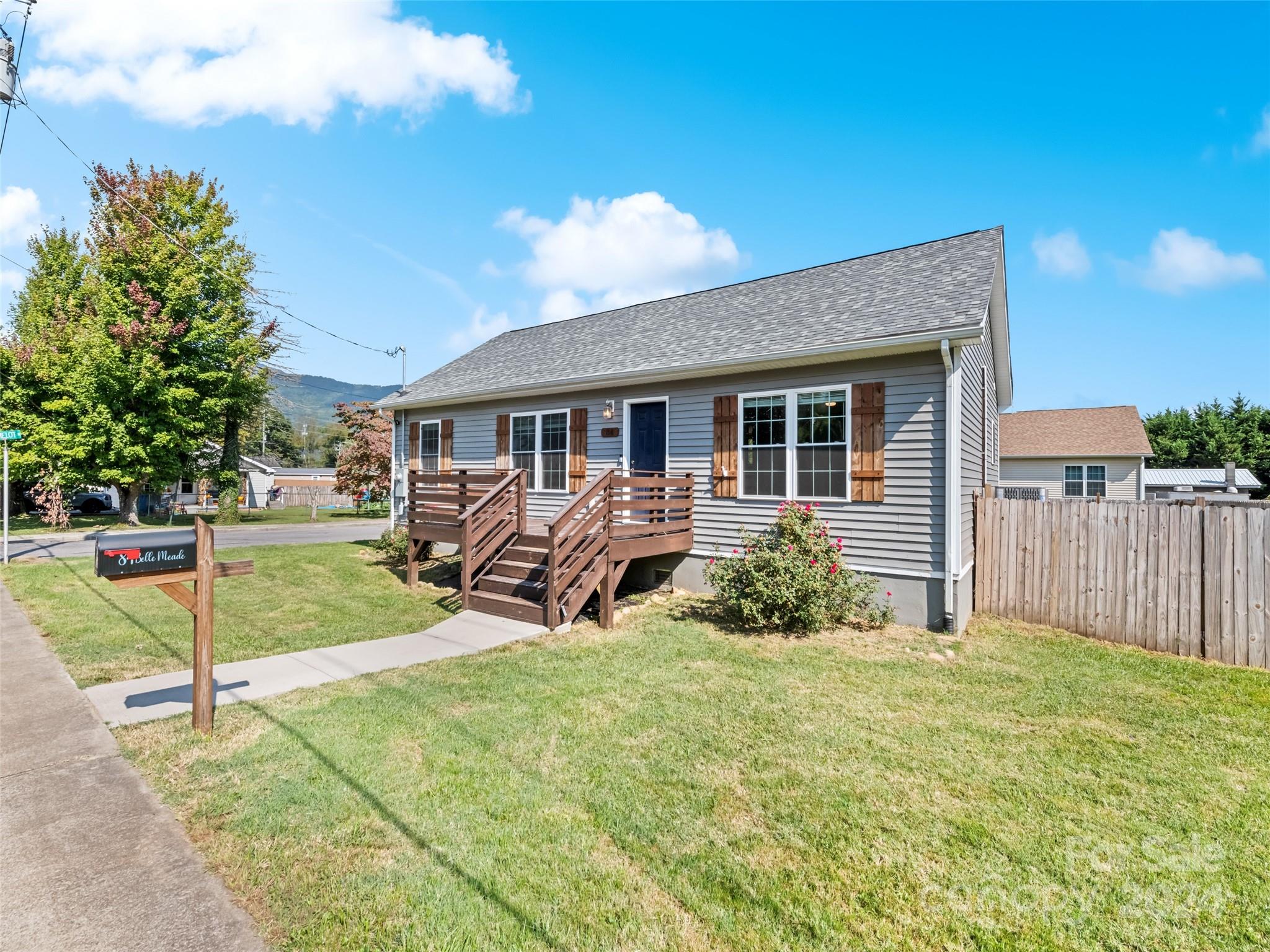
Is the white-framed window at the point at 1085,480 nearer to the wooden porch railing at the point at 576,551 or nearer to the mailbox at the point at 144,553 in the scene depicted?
the wooden porch railing at the point at 576,551

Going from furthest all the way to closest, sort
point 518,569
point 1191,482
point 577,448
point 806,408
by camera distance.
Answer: point 1191,482, point 577,448, point 518,569, point 806,408

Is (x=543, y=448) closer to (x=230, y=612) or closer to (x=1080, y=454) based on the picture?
(x=230, y=612)

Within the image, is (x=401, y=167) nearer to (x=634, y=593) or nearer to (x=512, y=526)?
(x=512, y=526)

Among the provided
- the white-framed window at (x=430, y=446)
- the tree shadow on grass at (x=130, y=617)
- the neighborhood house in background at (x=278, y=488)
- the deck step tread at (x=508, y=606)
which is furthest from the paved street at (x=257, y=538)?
the neighborhood house in background at (x=278, y=488)

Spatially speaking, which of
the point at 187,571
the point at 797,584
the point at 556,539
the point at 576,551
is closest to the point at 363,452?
the point at 576,551

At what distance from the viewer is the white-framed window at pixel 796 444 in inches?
311

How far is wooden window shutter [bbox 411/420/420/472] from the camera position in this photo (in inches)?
554

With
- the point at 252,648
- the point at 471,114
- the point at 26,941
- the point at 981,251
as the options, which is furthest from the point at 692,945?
the point at 471,114

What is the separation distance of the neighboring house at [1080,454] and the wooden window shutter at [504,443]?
17.9 meters

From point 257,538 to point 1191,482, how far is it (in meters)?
41.6

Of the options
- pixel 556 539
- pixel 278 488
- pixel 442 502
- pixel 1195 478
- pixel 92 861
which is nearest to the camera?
pixel 92 861

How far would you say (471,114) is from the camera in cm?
1295

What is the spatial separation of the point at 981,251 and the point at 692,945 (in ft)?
32.1

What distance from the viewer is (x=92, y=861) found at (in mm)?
2668
